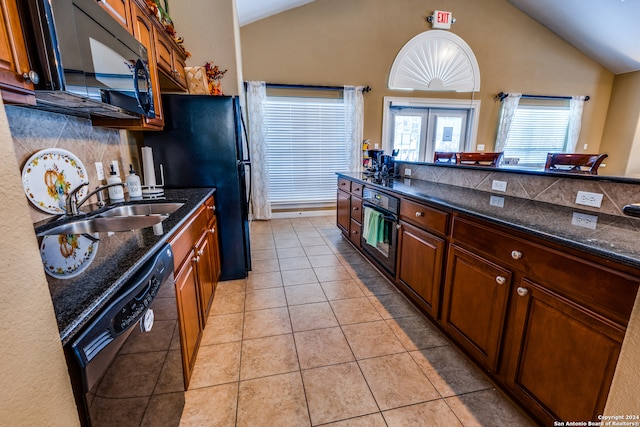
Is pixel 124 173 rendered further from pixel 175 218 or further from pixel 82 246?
pixel 82 246

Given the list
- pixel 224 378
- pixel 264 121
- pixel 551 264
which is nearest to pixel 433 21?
pixel 264 121

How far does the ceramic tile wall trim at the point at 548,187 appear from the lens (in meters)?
1.44

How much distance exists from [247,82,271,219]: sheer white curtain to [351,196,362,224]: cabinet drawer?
1980mm

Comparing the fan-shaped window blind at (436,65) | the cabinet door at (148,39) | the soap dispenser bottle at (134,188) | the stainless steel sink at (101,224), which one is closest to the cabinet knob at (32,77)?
the stainless steel sink at (101,224)

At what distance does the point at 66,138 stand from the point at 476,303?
2470 millimetres

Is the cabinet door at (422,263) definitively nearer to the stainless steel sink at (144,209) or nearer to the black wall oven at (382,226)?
the black wall oven at (382,226)

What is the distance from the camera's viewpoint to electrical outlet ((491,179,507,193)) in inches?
81.9

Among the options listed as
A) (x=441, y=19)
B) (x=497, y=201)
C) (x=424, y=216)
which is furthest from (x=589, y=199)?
(x=441, y=19)

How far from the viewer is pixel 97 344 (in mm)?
664

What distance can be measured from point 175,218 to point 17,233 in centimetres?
110

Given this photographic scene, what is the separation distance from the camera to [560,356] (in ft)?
3.75

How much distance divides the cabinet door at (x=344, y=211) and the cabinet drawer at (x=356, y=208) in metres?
0.10

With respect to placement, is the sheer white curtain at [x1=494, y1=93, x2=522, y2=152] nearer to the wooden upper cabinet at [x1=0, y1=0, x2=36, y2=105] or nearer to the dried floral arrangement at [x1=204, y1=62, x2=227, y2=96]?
the dried floral arrangement at [x1=204, y1=62, x2=227, y2=96]

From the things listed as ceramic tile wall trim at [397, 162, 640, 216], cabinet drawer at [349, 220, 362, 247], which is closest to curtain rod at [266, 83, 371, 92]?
cabinet drawer at [349, 220, 362, 247]
